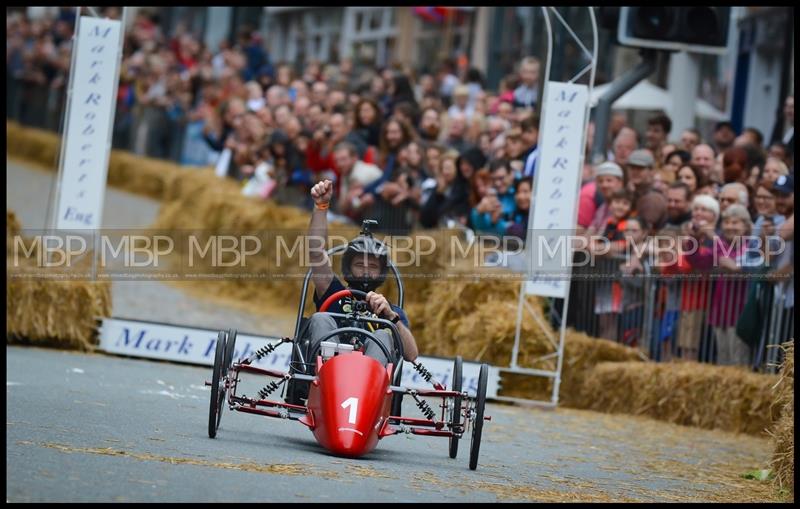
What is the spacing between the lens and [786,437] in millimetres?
10492

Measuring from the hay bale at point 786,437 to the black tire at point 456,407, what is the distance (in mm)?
2018

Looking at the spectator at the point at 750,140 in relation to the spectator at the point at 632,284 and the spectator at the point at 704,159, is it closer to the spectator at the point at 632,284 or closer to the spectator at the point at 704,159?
the spectator at the point at 704,159

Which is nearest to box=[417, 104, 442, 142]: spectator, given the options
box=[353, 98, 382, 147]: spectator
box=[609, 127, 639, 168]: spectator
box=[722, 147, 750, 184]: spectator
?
box=[353, 98, 382, 147]: spectator

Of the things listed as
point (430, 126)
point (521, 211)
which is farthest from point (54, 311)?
point (430, 126)

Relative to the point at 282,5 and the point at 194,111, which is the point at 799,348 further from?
the point at 282,5

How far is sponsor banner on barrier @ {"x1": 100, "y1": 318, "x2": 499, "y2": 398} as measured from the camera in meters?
14.9

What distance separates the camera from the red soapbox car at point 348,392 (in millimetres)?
9953

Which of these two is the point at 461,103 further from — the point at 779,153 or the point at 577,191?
the point at 577,191

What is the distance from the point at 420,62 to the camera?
3409 centimetres

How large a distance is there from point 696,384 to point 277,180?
8222mm

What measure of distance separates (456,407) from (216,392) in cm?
151

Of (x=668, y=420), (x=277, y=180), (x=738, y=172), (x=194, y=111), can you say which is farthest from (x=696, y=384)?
(x=194, y=111)

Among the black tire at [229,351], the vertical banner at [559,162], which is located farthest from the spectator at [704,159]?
the black tire at [229,351]

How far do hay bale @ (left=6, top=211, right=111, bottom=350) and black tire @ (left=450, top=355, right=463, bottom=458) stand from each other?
559cm
